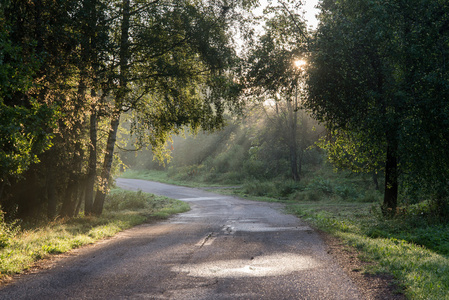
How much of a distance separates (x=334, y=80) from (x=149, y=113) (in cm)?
763

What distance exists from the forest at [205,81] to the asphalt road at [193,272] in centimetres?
341

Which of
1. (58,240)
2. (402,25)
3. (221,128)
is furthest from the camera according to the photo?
(221,128)

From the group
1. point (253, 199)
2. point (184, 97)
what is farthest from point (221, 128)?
point (253, 199)

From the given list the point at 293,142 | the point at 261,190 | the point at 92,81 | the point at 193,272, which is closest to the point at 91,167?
the point at 92,81

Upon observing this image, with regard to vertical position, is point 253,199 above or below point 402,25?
below

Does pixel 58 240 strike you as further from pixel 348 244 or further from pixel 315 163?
pixel 315 163

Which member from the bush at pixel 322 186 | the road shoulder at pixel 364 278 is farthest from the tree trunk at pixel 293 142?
the road shoulder at pixel 364 278

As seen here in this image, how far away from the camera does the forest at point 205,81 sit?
960 cm

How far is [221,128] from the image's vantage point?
16.2 metres

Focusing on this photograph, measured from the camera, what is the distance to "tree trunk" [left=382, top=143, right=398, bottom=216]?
12970 mm

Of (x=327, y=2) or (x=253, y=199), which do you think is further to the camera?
(x=253, y=199)

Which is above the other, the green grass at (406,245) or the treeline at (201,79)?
the treeline at (201,79)

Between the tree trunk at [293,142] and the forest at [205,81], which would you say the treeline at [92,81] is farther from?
the tree trunk at [293,142]

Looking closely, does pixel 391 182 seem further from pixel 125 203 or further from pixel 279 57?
pixel 125 203
